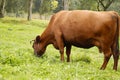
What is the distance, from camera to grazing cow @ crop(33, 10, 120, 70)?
12.1 metres

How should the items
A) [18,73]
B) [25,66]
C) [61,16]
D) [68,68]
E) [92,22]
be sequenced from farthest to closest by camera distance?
[61,16]
[92,22]
[68,68]
[25,66]
[18,73]

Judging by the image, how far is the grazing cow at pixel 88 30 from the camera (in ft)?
39.6

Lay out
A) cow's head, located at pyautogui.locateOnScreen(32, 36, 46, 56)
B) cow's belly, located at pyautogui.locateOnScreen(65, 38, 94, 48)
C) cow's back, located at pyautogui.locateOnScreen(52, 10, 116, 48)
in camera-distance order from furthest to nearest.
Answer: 1. cow's head, located at pyautogui.locateOnScreen(32, 36, 46, 56)
2. cow's belly, located at pyautogui.locateOnScreen(65, 38, 94, 48)
3. cow's back, located at pyautogui.locateOnScreen(52, 10, 116, 48)

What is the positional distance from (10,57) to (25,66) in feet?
3.28

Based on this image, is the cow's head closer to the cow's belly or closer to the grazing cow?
the grazing cow

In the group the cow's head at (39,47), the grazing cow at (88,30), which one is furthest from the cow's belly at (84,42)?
the cow's head at (39,47)

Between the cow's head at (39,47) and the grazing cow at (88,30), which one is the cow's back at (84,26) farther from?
the cow's head at (39,47)

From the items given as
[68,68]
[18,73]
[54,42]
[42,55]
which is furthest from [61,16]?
[18,73]

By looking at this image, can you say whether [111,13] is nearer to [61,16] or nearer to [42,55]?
[61,16]

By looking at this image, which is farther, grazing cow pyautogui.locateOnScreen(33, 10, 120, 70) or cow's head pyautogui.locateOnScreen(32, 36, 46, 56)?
cow's head pyautogui.locateOnScreen(32, 36, 46, 56)

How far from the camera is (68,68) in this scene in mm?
10719

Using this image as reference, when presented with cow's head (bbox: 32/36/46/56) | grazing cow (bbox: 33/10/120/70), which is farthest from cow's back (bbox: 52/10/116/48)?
cow's head (bbox: 32/36/46/56)

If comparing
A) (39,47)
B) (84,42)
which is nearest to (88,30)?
(84,42)

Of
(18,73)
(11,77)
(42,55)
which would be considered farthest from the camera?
(42,55)
